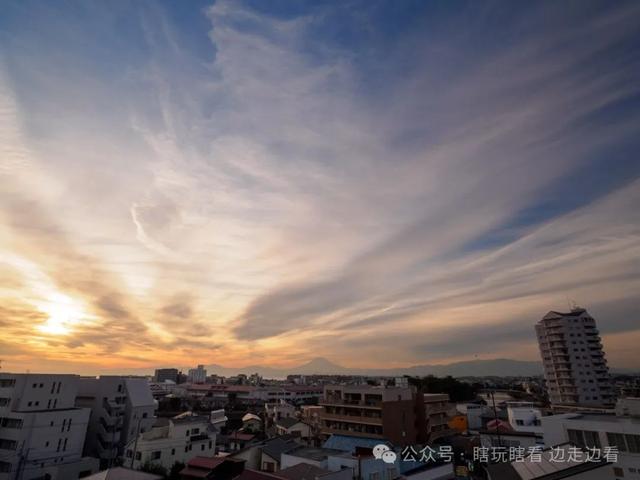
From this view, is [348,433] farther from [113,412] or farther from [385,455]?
[113,412]

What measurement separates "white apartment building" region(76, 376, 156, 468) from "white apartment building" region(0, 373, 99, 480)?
25.8 feet

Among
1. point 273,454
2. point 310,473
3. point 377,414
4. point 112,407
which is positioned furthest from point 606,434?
point 112,407

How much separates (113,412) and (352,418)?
37.0m

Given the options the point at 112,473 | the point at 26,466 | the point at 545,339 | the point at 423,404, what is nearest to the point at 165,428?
the point at 26,466

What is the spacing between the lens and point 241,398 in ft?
476

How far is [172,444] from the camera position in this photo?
154 feet

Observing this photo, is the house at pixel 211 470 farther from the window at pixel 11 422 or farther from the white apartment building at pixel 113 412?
the white apartment building at pixel 113 412

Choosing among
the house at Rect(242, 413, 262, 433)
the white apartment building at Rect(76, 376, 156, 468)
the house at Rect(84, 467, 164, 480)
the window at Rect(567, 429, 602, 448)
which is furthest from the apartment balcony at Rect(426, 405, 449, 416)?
the white apartment building at Rect(76, 376, 156, 468)

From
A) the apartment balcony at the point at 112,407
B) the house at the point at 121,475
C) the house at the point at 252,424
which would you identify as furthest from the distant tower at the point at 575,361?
the apartment balcony at the point at 112,407

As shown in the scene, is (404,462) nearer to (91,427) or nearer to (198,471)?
(198,471)

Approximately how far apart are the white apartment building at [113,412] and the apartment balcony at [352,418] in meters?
28.7

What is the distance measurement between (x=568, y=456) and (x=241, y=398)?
139 meters

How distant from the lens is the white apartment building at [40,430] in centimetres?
4172

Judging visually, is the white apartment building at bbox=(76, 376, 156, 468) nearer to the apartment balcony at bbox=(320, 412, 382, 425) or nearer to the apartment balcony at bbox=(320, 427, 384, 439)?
the apartment balcony at bbox=(320, 427, 384, 439)
